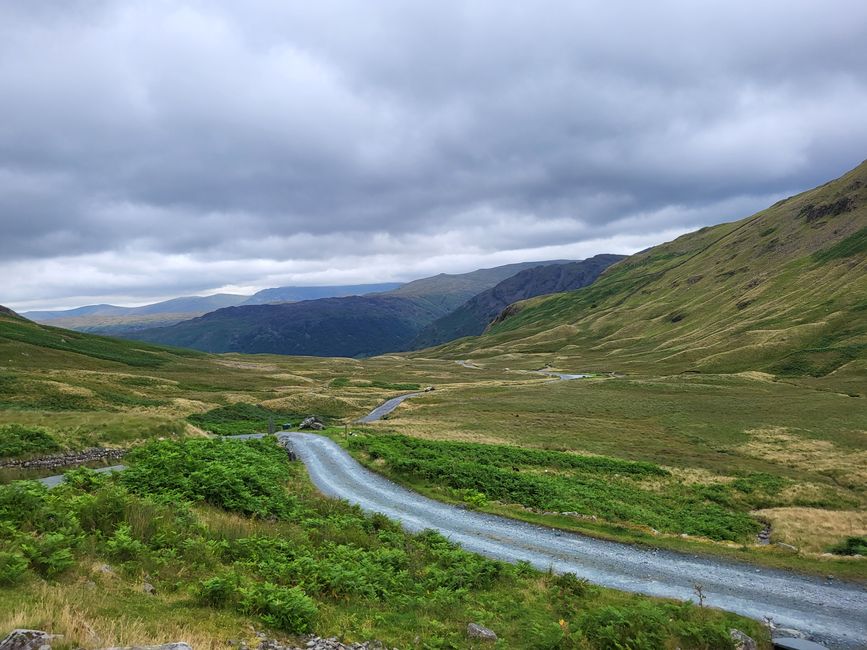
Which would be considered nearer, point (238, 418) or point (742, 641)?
point (742, 641)

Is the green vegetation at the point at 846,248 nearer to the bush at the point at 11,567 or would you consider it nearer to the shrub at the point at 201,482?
the shrub at the point at 201,482

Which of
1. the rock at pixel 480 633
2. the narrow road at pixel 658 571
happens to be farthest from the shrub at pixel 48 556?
the narrow road at pixel 658 571

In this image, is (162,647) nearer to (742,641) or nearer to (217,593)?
(217,593)

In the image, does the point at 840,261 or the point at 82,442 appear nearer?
the point at 82,442

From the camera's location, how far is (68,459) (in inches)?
1252

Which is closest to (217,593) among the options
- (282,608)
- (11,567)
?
(282,608)

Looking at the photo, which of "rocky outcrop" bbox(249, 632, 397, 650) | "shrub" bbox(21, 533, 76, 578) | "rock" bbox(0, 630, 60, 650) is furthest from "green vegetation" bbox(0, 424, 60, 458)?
"rock" bbox(0, 630, 60, 650)

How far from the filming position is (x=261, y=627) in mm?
10125

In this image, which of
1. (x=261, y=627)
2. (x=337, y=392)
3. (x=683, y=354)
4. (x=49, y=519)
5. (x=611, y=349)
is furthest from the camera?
(x=611, y=349)

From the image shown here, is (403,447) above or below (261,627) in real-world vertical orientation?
below

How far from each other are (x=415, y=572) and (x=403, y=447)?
81.8ft

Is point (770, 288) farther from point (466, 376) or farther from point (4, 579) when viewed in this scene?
point (4, 579)

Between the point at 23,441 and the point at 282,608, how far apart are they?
31440 millimetres

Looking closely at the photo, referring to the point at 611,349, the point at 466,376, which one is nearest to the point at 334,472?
the point at 466,376
